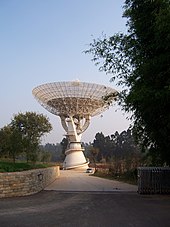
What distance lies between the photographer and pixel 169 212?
35.7 feet

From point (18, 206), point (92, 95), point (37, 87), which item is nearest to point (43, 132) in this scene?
point (37, 87)

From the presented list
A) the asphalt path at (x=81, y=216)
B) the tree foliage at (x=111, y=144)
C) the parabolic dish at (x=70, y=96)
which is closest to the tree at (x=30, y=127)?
the parabolic dish at (x=70, y=96)

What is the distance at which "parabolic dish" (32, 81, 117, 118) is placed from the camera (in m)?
56.5

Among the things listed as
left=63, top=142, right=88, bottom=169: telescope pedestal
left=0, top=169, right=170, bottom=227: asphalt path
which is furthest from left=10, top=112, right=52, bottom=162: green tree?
left=0, top=169, right=170, bottom=227: asphalt path

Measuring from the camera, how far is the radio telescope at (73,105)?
57.1m

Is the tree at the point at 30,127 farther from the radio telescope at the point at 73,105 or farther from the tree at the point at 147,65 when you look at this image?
the tree at the point at 147,65

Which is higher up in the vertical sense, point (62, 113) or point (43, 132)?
point (62, 113)

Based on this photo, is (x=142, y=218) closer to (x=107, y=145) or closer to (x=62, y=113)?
(x=62, y=113)

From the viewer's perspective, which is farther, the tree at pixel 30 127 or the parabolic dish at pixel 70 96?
the parabolic dish at pixel 70 96

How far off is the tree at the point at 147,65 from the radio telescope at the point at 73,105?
31.9 meters

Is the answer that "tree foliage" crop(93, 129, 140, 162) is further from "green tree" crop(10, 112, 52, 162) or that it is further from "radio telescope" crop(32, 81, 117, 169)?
"green tree" crop(10, 112, 52, 162)

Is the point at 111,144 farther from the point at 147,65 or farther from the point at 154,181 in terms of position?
A: the point at 147,65

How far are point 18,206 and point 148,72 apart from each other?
635cm

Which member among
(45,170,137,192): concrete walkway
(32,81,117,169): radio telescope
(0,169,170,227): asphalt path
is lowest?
(45,170,137,192): concrete walkway
